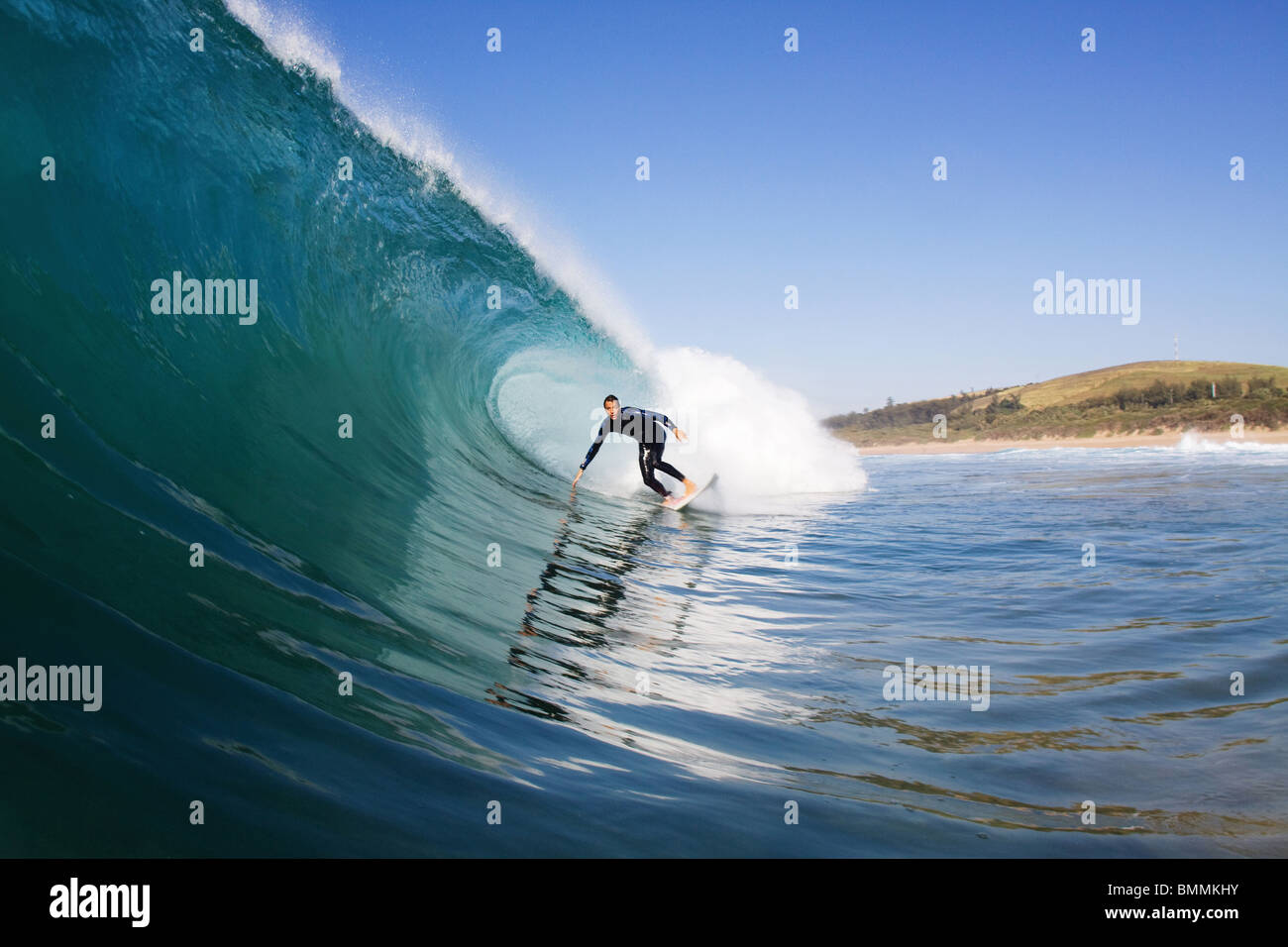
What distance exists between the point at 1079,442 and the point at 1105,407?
9715mm

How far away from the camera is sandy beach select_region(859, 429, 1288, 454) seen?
42.0 m

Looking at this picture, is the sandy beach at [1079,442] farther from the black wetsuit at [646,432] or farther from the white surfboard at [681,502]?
the black wetsuit at [646,432]

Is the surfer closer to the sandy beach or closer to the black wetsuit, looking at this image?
the black wetsuit

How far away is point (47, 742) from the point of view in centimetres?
201

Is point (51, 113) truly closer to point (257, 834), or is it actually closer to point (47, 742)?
point (47, 742)

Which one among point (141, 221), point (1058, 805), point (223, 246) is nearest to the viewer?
point (1058, 805)

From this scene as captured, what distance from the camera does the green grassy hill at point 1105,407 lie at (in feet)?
166

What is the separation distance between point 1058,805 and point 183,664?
3.09 meters

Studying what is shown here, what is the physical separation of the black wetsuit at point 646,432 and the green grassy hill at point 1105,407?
5007 cm

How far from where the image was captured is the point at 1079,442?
52562 millimetres

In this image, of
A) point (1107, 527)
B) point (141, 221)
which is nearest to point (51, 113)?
point (141, 221)

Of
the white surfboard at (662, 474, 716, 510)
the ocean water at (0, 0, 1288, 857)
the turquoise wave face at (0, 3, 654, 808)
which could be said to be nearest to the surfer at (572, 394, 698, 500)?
the white surfboard at (662, 474, 716, 510)

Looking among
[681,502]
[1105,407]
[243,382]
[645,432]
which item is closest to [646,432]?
[645,432]

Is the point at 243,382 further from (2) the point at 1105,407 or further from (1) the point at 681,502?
(2) the point at 1105,407
